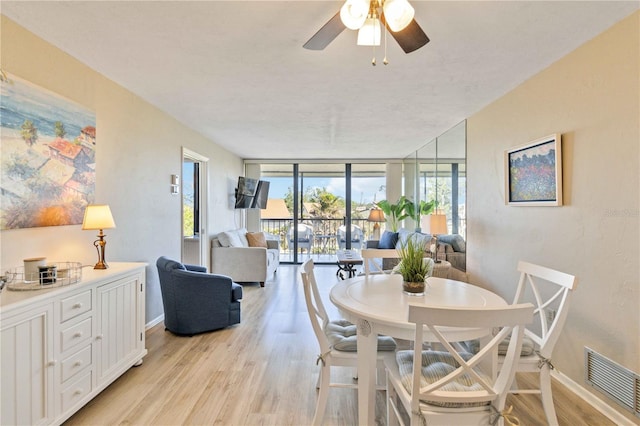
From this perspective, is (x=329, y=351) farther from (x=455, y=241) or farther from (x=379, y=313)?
(x=455, y=241)

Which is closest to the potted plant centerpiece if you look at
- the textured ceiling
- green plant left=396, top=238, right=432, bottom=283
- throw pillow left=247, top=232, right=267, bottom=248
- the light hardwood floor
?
green plant left=396, top=238, right=432, bottom=283

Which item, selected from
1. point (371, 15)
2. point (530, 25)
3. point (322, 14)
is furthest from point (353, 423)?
point (530, 25)

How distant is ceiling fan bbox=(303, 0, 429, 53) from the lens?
1.46 metres

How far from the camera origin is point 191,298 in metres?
3.22

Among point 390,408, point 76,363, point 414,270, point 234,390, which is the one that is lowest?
point 234,390

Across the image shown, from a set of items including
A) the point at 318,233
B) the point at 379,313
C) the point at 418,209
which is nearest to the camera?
the point at 379,313

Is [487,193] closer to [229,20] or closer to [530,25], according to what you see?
[530,25]

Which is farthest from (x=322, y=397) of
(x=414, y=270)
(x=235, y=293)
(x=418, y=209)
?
(x=418, y=209)

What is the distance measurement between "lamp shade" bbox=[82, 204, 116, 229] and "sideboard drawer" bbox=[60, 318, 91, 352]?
2.25 ft

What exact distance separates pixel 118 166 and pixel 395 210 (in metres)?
5.24

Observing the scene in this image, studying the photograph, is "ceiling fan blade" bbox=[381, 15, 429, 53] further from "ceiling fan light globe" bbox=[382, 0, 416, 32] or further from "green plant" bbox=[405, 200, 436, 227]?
"green plant" bbox=[405, 200, 436, 227]

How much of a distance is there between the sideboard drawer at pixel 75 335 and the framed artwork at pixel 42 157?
71cm

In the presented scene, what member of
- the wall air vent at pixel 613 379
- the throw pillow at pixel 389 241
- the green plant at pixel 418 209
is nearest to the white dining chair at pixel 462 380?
the wall air vent at pixel 613 379

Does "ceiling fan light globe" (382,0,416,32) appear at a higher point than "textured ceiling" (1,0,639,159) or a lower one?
lower
